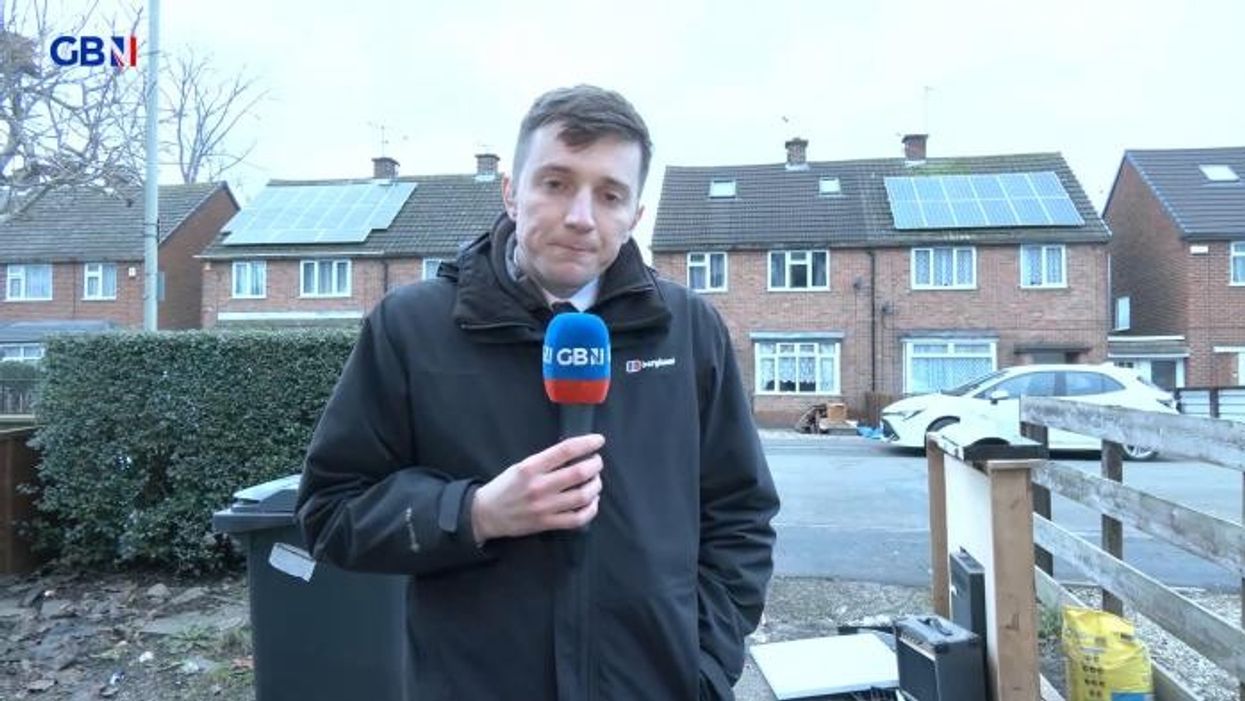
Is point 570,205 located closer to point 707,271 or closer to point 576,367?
point 576,367

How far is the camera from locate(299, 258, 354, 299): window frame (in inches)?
1146

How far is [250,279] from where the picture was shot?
2958 cm

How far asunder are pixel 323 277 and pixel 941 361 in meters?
20.0

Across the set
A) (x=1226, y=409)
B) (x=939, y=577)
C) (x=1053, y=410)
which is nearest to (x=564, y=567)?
(x=939, y=577)

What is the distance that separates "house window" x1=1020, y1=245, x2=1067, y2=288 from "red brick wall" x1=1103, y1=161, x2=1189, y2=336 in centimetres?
391

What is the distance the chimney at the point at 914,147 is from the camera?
96.9 feet

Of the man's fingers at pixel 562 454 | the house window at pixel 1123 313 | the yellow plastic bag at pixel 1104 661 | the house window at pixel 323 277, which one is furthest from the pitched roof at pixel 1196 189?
the man's fingers at pixel 562 454

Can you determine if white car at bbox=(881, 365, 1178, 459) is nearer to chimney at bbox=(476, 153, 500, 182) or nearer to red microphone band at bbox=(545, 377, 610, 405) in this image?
red microphone band at bbox=(545, 377, 610, 405)

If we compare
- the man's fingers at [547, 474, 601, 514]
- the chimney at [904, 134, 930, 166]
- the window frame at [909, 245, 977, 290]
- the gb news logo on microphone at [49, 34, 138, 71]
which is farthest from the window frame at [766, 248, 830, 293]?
the man's fingers at [547, 474, 601, 514]

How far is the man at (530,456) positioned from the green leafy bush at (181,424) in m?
4.70

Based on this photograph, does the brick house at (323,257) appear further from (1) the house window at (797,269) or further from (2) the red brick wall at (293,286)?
(1) the house window at (797,269)

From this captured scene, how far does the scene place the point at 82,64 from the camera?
7.15 meters

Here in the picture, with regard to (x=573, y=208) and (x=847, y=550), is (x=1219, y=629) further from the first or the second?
(x=847, y=550)

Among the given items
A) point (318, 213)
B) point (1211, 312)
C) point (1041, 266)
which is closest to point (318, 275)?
point (318, 213)
